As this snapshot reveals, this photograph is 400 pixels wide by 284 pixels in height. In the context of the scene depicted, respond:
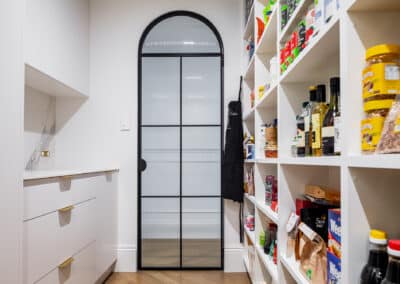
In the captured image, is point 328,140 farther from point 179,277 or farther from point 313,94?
point 179,277

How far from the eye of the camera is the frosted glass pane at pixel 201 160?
286 centimetres

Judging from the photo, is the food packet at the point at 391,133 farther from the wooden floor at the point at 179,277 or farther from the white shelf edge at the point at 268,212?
the wooden floor at the point at 179,277

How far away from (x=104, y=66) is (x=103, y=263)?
168 centimetres

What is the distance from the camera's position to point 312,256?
3.55 ft

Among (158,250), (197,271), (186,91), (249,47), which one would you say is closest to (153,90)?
(186,91)

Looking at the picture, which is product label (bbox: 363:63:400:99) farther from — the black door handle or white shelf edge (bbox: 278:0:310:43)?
the black door handle

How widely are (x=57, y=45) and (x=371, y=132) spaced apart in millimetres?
2100

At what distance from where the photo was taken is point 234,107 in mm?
2730

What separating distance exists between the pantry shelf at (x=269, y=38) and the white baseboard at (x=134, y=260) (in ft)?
5.62

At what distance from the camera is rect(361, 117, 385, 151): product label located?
655mm

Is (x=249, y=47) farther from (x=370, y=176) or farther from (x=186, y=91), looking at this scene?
(x=370, y=176)

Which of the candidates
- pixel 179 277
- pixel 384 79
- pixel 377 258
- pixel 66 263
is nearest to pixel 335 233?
pixel 377 258

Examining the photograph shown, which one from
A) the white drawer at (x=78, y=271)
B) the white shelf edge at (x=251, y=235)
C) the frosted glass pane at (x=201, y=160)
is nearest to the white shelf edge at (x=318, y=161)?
the white shelf edge at (x=251, y=235)

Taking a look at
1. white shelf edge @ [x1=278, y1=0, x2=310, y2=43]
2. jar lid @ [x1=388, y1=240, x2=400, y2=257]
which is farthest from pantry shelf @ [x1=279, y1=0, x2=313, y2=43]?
jar lid @ [x1=388, y1=240, x2=400, y2=257]
